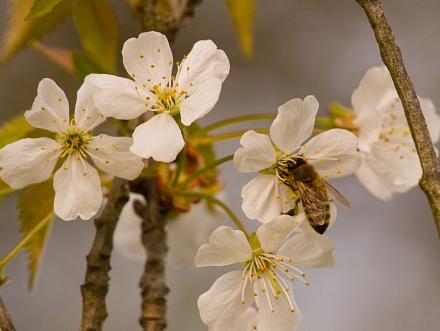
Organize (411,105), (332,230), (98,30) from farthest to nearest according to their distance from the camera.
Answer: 1. (332,230)
2. (98,30)
3. (411,105)

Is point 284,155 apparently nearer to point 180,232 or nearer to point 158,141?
point 158,141

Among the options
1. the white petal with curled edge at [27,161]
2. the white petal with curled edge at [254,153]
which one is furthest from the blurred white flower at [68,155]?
the white petal with curled edge at [254,153]

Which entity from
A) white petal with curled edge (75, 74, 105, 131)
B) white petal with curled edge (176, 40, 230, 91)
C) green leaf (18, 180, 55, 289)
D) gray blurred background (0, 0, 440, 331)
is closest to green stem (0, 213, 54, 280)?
green leaf (18, 180, 55, 289)

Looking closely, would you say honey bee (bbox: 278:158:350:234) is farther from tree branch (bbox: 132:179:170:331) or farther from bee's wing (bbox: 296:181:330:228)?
tree branch (bbox: 132:179:170:331)

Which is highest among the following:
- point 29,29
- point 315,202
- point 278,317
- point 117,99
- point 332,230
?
point 332,230

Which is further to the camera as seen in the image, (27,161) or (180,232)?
(180,232)

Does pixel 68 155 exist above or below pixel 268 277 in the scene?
above

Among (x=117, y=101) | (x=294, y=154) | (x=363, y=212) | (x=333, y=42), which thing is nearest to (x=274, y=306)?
(x=294, y=154)

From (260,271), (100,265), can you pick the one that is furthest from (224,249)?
(100,265)
